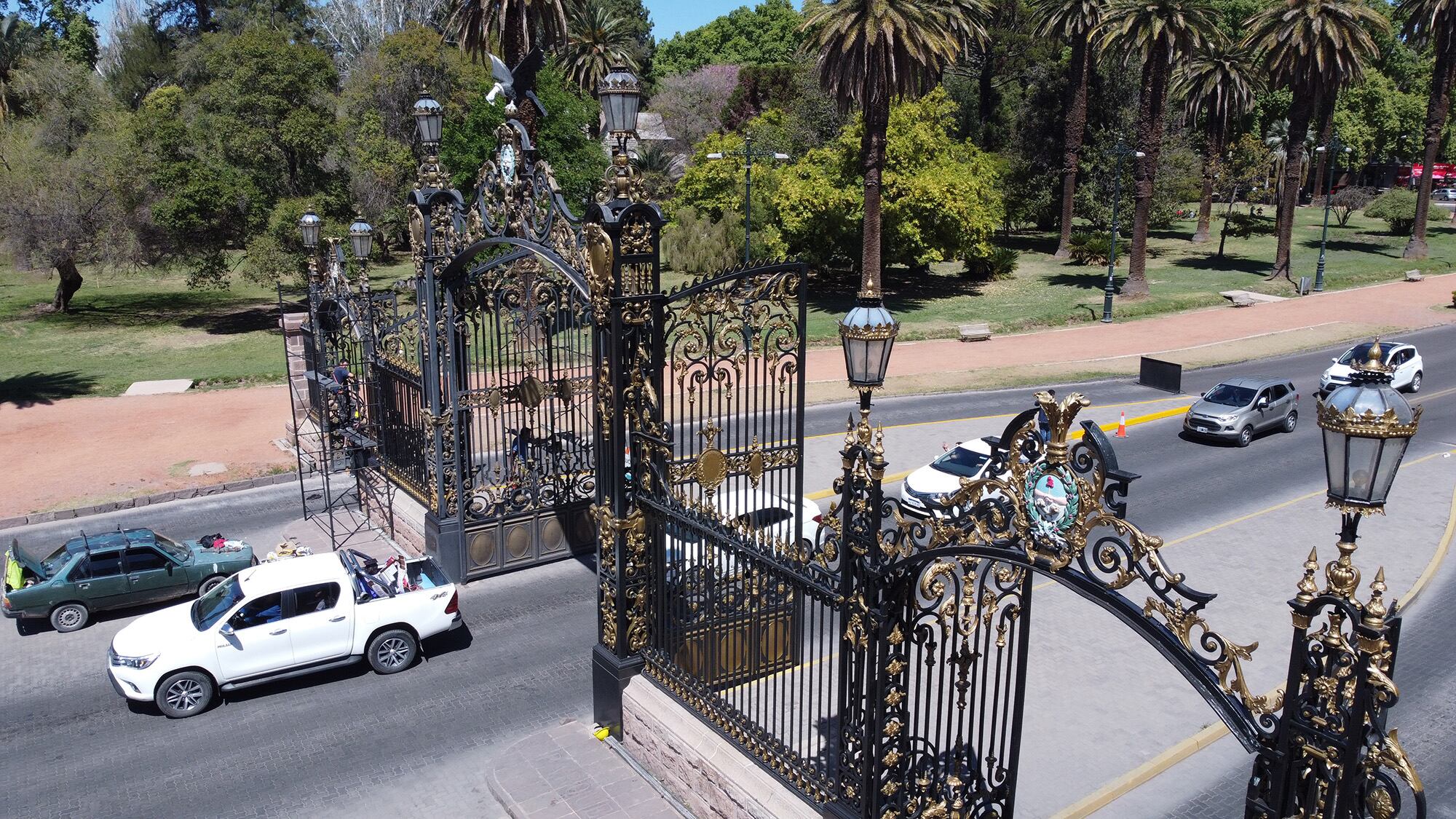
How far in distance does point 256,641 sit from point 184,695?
952 millimetres

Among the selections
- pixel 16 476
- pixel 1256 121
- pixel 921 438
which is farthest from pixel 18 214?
pixel 1256 121

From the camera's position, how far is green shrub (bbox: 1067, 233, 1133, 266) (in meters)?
52.8

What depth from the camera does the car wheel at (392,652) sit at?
12516 mm

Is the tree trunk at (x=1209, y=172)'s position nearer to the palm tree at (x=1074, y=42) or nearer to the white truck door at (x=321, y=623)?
the palm tree at (x=1074, y=42)

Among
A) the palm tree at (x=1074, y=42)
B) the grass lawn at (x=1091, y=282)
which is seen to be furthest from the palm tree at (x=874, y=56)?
the palm tree at (x=1074, y=42)

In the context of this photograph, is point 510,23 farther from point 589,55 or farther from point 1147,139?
point 1147,139

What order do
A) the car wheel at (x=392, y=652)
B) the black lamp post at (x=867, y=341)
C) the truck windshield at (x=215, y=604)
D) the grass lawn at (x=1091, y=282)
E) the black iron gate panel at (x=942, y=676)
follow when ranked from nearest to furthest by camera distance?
the black lamp post at (x=867, y=341) → the black iron gate panel at (x=942, y=676) → the truck windshield at (x=215, y=604) → the car wheel at (x=392, y=652) → the grass lawn at (x=1091, y=282)

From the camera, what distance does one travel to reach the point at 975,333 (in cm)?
3697

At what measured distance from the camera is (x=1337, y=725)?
450 cm

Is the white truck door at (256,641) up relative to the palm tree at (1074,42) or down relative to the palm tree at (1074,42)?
down

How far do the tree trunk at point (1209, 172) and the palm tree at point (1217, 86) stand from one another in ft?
0.15

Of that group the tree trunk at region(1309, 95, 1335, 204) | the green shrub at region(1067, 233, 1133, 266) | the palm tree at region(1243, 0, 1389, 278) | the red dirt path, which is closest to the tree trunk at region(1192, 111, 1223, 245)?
the tree trunk at region(1309, 95, 1335, 204)

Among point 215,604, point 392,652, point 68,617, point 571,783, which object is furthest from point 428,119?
point 571,783

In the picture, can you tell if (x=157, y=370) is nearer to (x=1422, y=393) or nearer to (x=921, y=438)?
(x=921, y=438)
